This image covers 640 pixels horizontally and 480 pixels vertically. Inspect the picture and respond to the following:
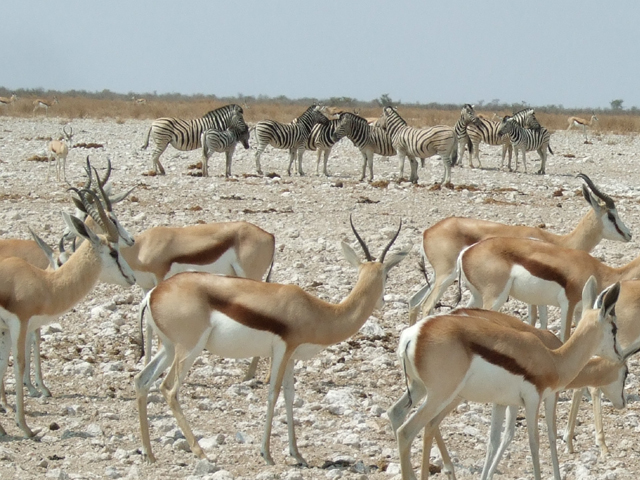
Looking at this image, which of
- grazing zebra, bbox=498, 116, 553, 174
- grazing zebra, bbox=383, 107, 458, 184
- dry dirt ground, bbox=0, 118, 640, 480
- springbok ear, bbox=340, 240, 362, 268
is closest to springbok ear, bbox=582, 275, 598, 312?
dry dirt ground, bbox=0, 118, 640, 480

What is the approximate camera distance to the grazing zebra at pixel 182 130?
21.5 meters

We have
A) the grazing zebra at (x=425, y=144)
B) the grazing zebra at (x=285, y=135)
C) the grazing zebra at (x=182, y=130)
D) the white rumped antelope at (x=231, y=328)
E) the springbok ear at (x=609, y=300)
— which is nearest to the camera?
the springbok ear at (x=609, y=300)

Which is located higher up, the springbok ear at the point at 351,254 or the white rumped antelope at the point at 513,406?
the springbok ear at the point at 351,254

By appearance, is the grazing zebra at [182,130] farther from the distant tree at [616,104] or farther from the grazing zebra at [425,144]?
the distant tree at [616,104]

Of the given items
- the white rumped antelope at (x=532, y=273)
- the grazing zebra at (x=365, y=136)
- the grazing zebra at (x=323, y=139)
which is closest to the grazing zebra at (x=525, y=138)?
the grazing zebra at (x=365, y=136)

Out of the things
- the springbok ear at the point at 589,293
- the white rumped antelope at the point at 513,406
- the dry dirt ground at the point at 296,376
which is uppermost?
the springbok ear at the point at 589,293

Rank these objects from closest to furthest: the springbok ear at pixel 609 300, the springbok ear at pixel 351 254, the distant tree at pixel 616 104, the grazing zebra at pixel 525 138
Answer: the springbok ear at pixel 609 300 → the springbok ear at pixel 351 254 → the grazing zebra at pixel 525 138 → the distant tree at pixel 616 104

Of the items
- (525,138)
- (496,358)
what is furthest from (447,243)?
(525,138)

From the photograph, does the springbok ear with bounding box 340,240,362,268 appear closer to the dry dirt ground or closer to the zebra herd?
the dry dirt ground

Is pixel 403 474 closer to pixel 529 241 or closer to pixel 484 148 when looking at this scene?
pixel 529 241

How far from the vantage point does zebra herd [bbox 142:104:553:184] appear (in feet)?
65.3

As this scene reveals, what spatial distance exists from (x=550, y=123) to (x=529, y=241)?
3741 centimetres

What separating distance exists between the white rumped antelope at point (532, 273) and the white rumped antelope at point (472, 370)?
2.02 meters

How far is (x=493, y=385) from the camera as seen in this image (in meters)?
4.91
